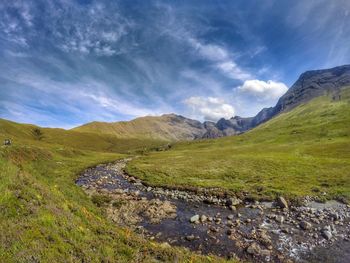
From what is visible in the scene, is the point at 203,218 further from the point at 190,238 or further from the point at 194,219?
the point at 190,238

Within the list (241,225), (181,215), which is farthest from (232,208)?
(181,215)

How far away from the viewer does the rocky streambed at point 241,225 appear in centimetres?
1758

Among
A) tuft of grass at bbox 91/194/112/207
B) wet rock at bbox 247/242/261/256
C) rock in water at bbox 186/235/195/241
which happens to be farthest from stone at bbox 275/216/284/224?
tuft of grass at bbox 91/194/112/207

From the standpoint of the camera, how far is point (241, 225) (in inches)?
875

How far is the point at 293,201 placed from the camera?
29531mm

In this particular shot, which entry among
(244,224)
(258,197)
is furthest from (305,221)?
(258,197)

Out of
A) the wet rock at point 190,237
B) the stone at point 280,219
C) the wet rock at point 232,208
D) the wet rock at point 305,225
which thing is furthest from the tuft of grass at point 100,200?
the wet rock at point 305,225

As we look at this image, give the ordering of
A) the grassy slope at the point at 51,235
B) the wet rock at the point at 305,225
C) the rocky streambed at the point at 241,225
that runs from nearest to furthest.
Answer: the grassy slope at the point at 51,235
the rocky streambed at the point at 241,225
the wet rock at the point at 305,225

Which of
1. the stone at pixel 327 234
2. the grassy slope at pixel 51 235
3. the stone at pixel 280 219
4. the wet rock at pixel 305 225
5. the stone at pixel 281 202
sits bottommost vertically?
the stone at pixel 327 234

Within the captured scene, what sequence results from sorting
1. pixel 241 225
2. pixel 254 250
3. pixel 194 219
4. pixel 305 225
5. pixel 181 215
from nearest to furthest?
pixel 254 250 < pixel 305 225 < pixel 241 225 < pixel 194 219 < pixel 181 215

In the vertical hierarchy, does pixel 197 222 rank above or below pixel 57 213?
below

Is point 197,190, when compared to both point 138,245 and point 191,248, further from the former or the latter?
point 138,245

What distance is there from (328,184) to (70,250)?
1548 inches

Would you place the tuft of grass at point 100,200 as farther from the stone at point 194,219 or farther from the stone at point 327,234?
the stone at point 327,234
